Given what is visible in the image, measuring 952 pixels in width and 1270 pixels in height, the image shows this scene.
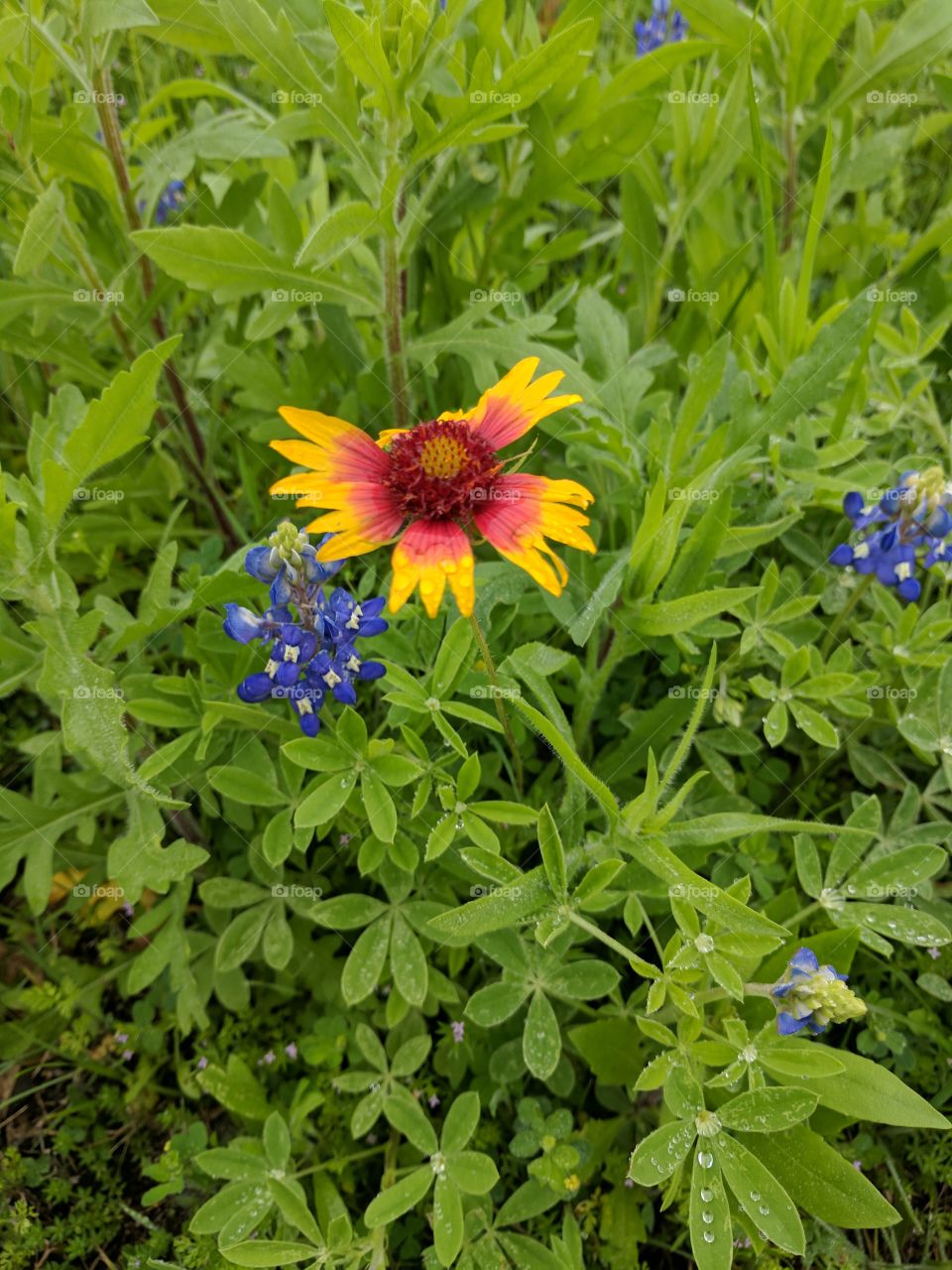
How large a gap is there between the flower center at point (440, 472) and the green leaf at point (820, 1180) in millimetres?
1125

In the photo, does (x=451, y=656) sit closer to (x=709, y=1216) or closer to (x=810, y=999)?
(x=810, y=999)

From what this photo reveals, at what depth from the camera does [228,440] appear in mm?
2588

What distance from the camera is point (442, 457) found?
135cm

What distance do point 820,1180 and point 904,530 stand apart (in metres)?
1.15

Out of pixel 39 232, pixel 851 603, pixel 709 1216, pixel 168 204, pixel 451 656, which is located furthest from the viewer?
pixel 168 204

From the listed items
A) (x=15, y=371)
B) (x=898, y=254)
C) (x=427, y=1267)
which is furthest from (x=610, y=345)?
(x=427, y=1267)

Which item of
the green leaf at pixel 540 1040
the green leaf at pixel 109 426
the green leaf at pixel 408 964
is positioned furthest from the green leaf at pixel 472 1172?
the green leaf at pixel 109 426

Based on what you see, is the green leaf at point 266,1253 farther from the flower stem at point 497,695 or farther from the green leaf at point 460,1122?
the flower stem at point 497,695

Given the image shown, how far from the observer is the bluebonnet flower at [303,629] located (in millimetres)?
1443

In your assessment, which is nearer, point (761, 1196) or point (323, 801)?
point (761, 1196)

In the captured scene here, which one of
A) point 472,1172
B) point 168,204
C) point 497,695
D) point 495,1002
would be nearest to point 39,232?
point 497,695

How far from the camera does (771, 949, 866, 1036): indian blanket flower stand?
4.31 feet

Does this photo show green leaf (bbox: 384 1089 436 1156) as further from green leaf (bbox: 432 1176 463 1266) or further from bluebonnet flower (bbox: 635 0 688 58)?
bluebonnet flower (bbox: 635 0 688 58)

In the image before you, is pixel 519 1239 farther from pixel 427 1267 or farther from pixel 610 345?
pixel 610 345
